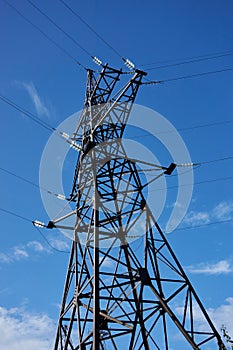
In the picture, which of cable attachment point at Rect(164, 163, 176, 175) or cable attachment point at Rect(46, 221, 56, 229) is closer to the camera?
cable attachment point at Rect(164, 163, 176, 175)

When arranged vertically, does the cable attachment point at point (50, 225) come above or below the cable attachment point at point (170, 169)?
below

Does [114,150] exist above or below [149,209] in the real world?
above

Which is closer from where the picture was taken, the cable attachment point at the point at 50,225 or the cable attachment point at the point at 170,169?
the cable attachment point at the point at 170,169

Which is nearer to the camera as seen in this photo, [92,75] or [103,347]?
[103,347]

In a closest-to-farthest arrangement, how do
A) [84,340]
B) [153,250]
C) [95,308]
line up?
[95,308]
[84,340]
[153,250]

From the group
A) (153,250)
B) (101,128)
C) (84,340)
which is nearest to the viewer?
(84,340)

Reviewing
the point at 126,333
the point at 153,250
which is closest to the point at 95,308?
the point at 126,333

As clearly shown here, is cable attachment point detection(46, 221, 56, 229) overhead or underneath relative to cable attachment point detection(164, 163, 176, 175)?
underneath

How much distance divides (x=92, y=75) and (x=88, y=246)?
34.5 feet

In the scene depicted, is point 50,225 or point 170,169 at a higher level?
point 170,169

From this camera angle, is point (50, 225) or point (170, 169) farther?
point (50, 225)

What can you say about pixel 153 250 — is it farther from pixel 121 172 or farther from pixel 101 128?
pixel 101 128

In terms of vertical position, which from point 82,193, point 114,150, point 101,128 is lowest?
point 82,193

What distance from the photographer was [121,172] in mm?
18203
